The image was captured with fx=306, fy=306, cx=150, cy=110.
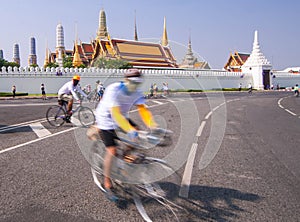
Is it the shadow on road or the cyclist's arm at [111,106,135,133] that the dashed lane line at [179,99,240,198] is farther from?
the cyclist's arm at [111,106,135,133]

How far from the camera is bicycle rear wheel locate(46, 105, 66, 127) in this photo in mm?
10044

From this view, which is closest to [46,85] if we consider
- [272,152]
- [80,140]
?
[80,140]

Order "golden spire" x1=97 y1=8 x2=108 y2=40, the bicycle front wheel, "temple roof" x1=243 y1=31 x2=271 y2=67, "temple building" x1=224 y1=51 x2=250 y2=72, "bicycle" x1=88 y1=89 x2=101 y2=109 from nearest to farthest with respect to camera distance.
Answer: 1. the bicycle front wheel
2. "bicycle" x1=88 y1=89 x2=101 y2=109
3. "temple roof" x1=243 y1=31 x2=271 y2=67
4. "temple building" x1=224 y1=51 x2=250 y2=72
5. "golden spire" x1=97 y1=8 x2=108 y2=40

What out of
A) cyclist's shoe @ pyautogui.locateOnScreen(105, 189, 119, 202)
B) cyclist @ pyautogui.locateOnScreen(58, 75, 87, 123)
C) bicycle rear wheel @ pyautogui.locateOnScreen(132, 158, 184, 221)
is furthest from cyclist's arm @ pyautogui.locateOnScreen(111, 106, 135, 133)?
cyclist @ pyautogui.locateOnScreen(58, 75, 87, 123)

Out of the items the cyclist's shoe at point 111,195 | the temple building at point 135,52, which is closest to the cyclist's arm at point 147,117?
the cyclist's shoe at point 111,195

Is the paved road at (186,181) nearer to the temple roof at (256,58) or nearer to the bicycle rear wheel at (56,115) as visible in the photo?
the bicycle rear wheel at (56,115)

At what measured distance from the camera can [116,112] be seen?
3.63 meters

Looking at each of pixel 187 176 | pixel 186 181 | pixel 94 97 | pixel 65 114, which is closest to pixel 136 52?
pixel 94 97

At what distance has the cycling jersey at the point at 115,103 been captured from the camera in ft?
12.0

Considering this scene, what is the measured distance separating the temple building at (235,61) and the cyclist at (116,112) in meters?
67.6

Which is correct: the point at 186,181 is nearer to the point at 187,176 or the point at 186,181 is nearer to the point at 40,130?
the point at 187,176

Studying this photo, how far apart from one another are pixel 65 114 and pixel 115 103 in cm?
687

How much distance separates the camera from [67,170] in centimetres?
496

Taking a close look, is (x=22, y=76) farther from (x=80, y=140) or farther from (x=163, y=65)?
(x=80, y=140)
